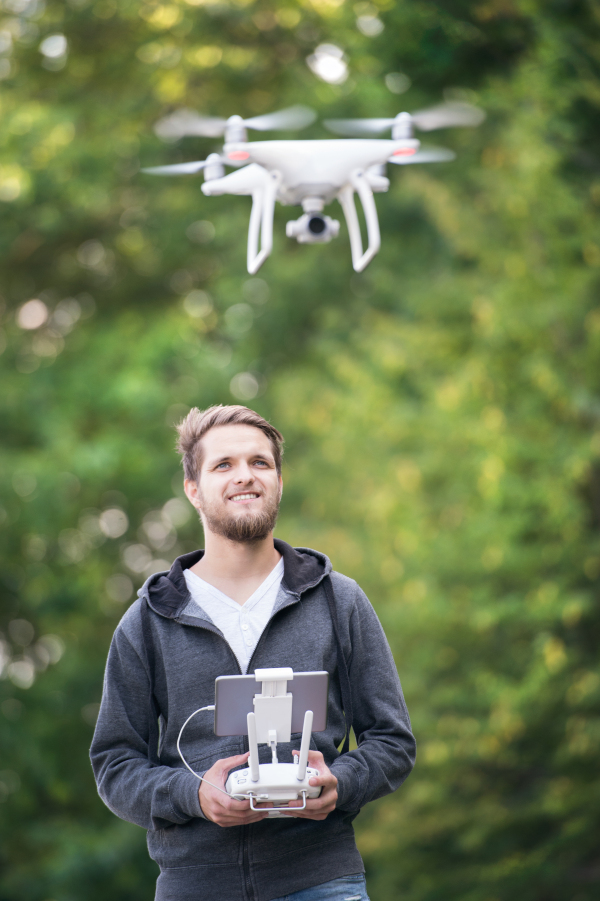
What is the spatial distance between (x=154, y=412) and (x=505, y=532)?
3.68 metres

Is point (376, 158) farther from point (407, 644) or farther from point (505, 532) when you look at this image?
point (407, 644)

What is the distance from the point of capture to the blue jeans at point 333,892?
6.65 ft

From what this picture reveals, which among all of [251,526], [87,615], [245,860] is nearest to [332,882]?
[245,860]

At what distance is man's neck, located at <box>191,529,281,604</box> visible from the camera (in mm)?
2191

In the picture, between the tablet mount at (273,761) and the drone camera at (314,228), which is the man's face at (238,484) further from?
the drone camera at (314,228)

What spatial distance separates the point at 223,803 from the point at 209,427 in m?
0.76

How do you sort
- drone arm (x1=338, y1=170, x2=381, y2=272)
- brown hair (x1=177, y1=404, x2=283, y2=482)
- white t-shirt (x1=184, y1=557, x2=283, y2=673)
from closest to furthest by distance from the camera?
white t-shirt (x1=184, y1=557, x2=283, y2=673) → brown hair (x1=177, y1=404, x2=283, y2=482) → drone arm (x1=338, y1=170, x2=381, y2=272)

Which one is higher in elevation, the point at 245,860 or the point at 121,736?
the point at 121,736

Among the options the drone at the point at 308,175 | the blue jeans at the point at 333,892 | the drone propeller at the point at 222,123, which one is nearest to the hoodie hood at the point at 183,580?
the blue jeans at the point at 333,892

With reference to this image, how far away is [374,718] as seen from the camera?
217 centimetres

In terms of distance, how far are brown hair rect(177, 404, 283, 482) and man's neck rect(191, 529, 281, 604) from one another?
15 cm

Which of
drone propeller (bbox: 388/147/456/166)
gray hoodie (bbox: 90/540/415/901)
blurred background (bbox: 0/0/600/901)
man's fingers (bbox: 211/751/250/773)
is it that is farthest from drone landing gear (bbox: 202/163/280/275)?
blurred background (bbox: 0/0/600/901)

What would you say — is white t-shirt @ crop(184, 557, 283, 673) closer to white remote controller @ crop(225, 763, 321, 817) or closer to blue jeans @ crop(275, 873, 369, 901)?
white remote controller @ crop(225, 763, 321, 817)

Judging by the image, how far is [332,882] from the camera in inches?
80.7
